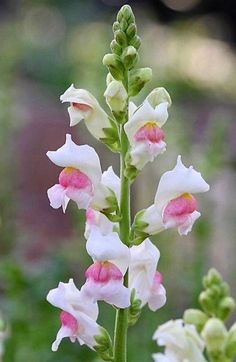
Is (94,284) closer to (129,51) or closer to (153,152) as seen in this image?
(153,152)

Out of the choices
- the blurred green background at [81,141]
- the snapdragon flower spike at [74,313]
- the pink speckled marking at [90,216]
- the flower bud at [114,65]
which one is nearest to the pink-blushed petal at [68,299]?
the snapdragon flower spike at [74,313]

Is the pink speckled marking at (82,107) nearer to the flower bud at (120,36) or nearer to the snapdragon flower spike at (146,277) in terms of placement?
the flower bud at (120,36)

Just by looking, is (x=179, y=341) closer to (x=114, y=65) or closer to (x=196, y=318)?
(x=196, y=318)

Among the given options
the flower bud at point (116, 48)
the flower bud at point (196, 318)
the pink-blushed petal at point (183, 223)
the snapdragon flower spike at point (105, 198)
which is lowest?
the flower bud at point (196, 318)

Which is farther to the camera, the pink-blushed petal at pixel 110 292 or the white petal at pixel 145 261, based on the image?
the white petal at pixel 145 261

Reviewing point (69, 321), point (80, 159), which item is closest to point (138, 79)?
point (80, 159)

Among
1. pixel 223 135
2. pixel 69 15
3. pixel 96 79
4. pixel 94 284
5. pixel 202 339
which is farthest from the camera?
pixel 69 15

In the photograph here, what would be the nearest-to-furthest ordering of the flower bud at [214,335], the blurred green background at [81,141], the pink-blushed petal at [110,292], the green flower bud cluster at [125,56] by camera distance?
the pink-blushed petal at [110,292], the green flower bud cluster at [125,56], the flower bud at [214,335], the blurred green background at [81,141]

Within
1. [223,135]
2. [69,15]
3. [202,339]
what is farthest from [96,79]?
[69,15]
